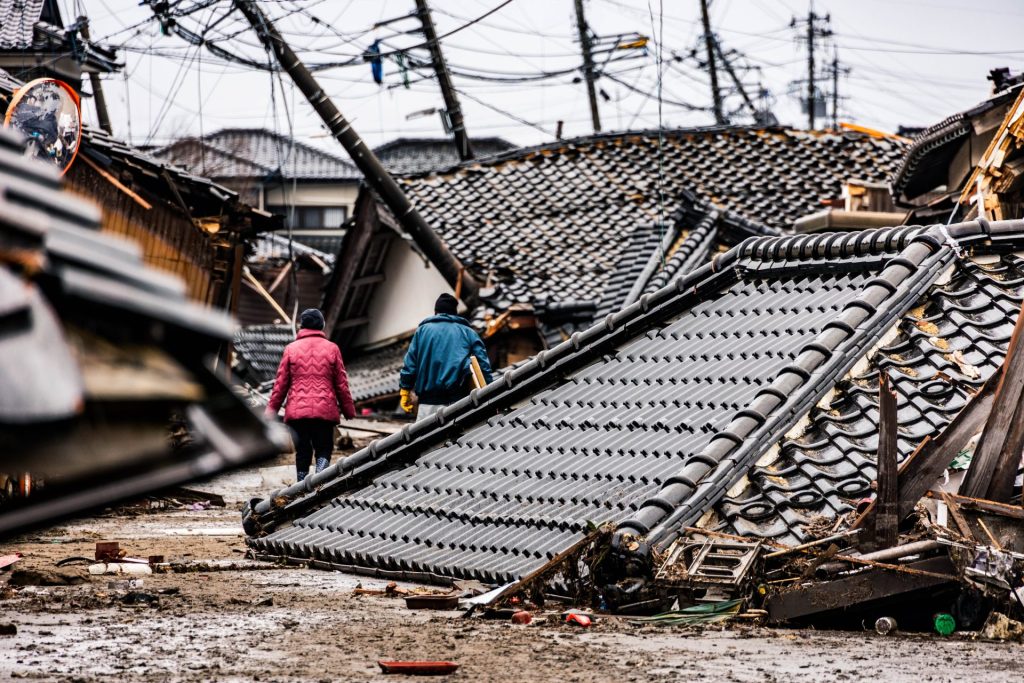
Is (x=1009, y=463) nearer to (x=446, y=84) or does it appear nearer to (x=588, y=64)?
(x=446, y=84)

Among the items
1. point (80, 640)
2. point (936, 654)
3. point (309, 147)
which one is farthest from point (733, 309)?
point (309, 147)

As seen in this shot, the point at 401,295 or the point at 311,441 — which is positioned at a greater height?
the point at 401,295

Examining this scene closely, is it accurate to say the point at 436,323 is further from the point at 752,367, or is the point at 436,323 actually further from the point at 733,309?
the point at 752,367

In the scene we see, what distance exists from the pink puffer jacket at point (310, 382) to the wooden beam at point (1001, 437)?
666 centimetres

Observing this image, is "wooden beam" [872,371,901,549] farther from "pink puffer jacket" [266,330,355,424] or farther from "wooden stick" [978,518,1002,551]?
"pink puffer jacket" [266,330,355,424]

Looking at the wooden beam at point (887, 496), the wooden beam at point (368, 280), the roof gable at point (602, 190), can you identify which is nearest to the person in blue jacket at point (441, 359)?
the wooden beam at point (887, 496)

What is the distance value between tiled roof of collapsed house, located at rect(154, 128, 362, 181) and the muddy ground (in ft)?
140

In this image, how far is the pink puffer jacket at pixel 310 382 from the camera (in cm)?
1252

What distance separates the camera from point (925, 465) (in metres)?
7.00

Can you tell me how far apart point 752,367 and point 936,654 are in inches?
142

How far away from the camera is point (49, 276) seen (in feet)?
7.31

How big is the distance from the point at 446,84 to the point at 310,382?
15.5m

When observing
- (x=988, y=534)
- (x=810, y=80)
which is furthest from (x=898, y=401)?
(x=810, y=80)

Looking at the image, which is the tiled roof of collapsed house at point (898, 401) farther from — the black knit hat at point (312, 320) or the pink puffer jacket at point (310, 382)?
the black knit hat at point (312, 320)
